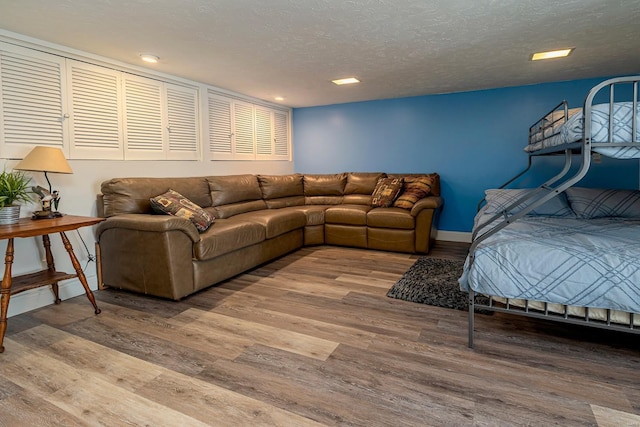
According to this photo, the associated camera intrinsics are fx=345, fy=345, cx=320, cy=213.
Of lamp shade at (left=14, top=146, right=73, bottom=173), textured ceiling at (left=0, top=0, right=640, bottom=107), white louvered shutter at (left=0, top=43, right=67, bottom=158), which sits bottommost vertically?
lamp shade at (left=14, top=146, right=73, bottom=173)

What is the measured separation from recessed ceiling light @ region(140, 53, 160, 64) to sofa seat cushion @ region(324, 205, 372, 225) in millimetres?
2673

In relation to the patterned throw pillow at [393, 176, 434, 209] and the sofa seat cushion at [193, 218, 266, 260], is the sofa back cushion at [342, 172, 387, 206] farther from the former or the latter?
the sofa seat cushion at [193, 218, 266, 260]

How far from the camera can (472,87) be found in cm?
455

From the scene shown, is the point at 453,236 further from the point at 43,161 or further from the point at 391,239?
the point at 43,161

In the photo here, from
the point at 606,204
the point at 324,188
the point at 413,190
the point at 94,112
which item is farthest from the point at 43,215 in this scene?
the point at 606,204

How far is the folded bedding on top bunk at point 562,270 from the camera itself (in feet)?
5.73

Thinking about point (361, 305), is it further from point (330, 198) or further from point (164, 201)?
point (330, 198)

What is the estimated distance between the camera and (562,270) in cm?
184

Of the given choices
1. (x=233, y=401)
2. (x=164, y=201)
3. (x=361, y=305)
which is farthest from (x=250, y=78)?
(x=233, y=401)

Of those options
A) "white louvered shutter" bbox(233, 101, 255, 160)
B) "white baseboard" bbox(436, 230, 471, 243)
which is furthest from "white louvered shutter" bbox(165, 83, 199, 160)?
"white baseboard" bbox(436, 230, 471, 243)

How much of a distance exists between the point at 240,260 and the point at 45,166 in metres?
1.71

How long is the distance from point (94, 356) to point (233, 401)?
1004 millimetres

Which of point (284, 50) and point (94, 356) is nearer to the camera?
point (94, 356)

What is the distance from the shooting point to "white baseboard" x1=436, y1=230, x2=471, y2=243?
4970mm
